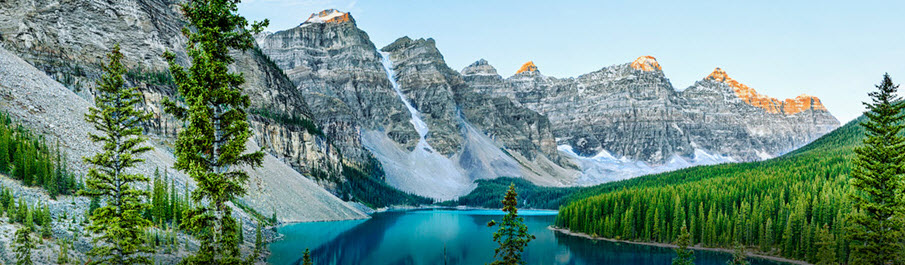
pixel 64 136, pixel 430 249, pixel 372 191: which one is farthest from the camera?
pixel 372 191

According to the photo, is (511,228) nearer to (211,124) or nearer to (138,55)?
(211,124)

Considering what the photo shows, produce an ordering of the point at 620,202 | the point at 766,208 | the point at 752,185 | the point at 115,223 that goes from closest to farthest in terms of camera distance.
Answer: the point at 115,223 < the point at 766,208 < the point at 752,185 < the point at 620,202

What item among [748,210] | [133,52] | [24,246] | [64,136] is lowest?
[748,210]

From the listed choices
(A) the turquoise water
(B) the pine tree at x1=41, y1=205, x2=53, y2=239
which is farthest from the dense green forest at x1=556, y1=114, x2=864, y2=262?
(B) the pine tree at x1=41, y1=205, x2=53, y2=239

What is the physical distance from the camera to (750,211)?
254 feet

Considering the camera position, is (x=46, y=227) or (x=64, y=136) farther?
(x=64, y=136)

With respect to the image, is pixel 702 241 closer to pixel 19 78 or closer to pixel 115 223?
pixel 115 223

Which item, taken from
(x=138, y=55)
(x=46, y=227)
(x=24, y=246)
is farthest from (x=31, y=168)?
(x=138, y=55)

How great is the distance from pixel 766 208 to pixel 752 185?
A: 11.7 m

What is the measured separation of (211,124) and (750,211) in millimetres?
77120

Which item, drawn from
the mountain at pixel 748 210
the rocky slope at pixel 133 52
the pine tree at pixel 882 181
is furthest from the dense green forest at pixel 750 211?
the rocky slope at pixel 133 52

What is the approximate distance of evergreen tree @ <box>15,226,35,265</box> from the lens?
25406mm

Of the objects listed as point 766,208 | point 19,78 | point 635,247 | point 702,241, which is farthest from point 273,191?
point 766,208

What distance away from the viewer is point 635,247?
76.1 m
